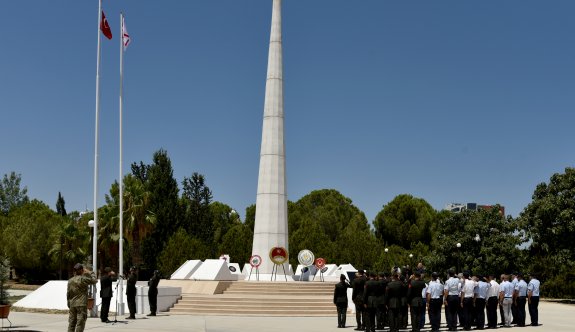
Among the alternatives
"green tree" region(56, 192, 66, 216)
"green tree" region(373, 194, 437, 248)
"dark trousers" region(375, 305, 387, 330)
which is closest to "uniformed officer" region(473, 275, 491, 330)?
"dark trousers" region(375, 305, 387, 330)

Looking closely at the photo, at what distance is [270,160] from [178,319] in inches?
621

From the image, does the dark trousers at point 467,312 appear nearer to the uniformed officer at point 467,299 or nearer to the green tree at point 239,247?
the uniformed officer at point 467,299

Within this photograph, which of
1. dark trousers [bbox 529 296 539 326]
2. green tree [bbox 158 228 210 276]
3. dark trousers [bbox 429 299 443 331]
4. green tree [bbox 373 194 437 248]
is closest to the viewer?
dark trousers [bbox 429 299 443 331]

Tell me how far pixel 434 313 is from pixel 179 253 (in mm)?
34000

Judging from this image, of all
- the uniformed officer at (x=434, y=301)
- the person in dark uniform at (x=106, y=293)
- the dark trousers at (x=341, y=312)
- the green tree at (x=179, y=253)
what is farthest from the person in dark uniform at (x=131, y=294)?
the green tree at (x=179, y=253)

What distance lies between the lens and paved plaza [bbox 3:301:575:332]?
20.4 metres

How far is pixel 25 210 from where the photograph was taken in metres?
72.9

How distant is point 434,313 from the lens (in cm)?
2139

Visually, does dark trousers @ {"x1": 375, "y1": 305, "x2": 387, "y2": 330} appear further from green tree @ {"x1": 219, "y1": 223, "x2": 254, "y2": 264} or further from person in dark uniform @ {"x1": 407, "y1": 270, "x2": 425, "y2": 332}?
green tree @ {"x1": 219, "y1": 223, "x2": 254, "y2": 264}

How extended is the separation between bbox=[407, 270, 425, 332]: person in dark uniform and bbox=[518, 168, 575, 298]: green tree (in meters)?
21.5

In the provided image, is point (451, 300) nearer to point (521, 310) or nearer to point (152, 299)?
point (521, 310)

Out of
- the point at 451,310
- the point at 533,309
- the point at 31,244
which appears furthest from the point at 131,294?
the point at 31,244

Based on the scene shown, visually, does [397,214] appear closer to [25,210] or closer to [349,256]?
[349,256]

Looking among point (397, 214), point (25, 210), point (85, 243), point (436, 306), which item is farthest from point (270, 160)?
point (25, 210)
